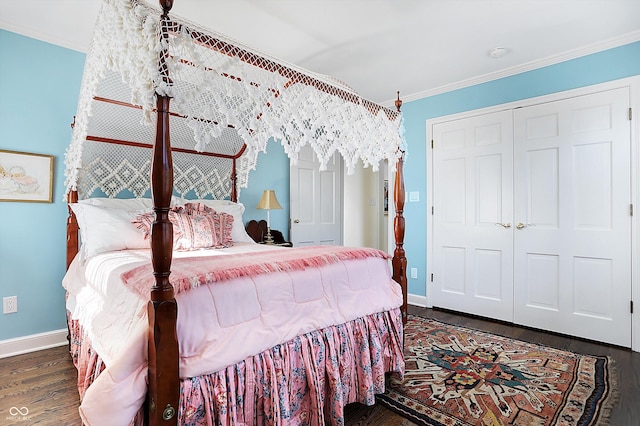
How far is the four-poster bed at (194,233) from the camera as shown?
1208mm

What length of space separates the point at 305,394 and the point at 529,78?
3.43 m

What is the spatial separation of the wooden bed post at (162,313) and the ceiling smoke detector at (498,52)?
2.79m

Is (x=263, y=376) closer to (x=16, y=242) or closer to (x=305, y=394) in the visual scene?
(x=305, y=394)

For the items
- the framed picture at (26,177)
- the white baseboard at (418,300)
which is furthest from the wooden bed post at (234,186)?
the white baseboard at (418,300)

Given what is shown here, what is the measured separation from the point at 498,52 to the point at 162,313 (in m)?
3.30

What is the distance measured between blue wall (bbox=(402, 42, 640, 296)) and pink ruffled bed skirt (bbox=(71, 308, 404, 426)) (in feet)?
6.97

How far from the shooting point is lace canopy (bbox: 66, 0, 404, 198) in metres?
1.32

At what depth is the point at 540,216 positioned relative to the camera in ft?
10.6

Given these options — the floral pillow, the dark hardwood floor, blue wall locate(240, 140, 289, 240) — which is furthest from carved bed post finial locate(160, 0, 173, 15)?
blue wall locate(240, 140, 289, 240)

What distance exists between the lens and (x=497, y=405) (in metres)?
1.93

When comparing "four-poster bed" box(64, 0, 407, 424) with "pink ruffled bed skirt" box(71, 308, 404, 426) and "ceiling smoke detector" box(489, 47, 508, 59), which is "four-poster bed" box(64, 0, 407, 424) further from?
"ceiling smoke detector" box(489, 47, 508, 59)

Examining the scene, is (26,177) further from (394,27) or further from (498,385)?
(498,385)

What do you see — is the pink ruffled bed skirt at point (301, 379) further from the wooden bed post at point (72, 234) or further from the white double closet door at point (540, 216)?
the white double closet door at point (540, 216)

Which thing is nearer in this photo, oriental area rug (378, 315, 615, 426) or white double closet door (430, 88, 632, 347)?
oriental area rug (378, 315, 615, 426)
